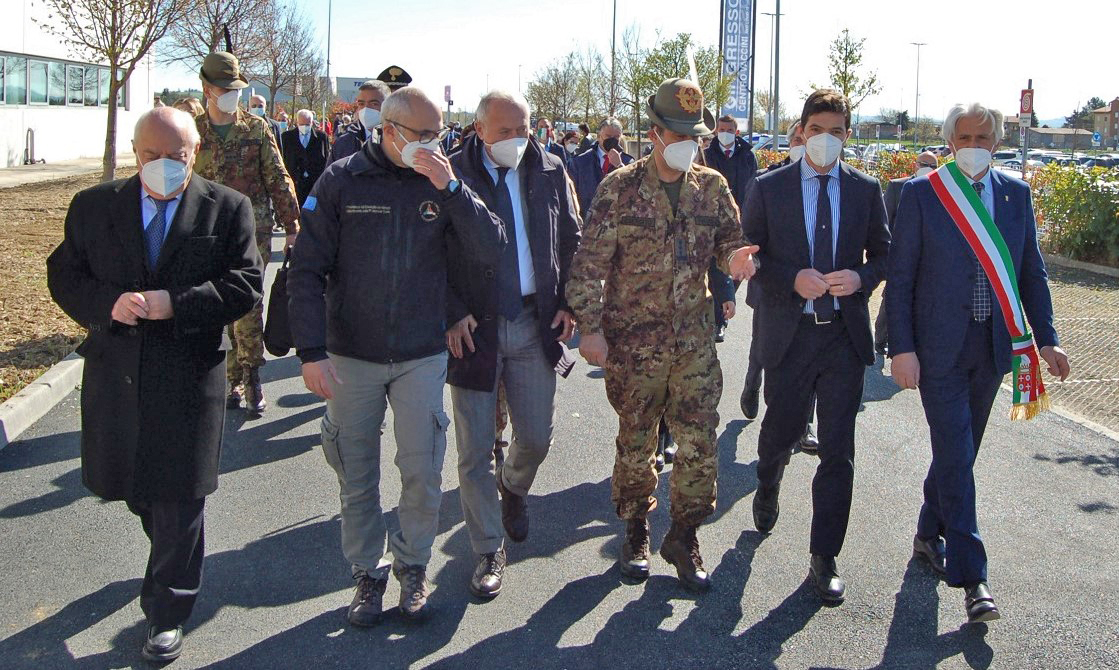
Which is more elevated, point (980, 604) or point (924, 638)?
point (980, 604)

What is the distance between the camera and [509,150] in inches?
169

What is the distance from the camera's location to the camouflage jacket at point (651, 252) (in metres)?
4.41

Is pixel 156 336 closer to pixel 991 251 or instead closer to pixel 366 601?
pixel 366 601

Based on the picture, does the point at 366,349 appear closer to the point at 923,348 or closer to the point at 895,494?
the point at 923,348

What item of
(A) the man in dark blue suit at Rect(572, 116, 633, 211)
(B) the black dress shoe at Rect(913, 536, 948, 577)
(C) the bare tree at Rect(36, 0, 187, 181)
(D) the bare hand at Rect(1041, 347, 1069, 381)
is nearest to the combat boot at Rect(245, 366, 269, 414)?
(A) the man in dark blue suit at Rect(572, 116, 633, 211)

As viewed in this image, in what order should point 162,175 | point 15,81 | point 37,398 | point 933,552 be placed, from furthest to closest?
1. point 15,81
2. point 37,398
3. point 933,552
4. point 162,175

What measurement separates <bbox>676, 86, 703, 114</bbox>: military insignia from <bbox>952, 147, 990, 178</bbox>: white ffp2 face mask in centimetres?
110

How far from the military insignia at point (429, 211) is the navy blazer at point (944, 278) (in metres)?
1.89

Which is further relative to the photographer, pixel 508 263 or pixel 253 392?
pixel 253 392

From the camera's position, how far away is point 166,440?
375 centimetres

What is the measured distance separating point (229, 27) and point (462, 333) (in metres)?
16.0

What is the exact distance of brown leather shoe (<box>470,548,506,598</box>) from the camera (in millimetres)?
4301

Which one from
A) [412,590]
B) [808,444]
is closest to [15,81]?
[808,444]

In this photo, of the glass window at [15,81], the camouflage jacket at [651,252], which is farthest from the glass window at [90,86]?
the camouflage jacket at [651,252]
